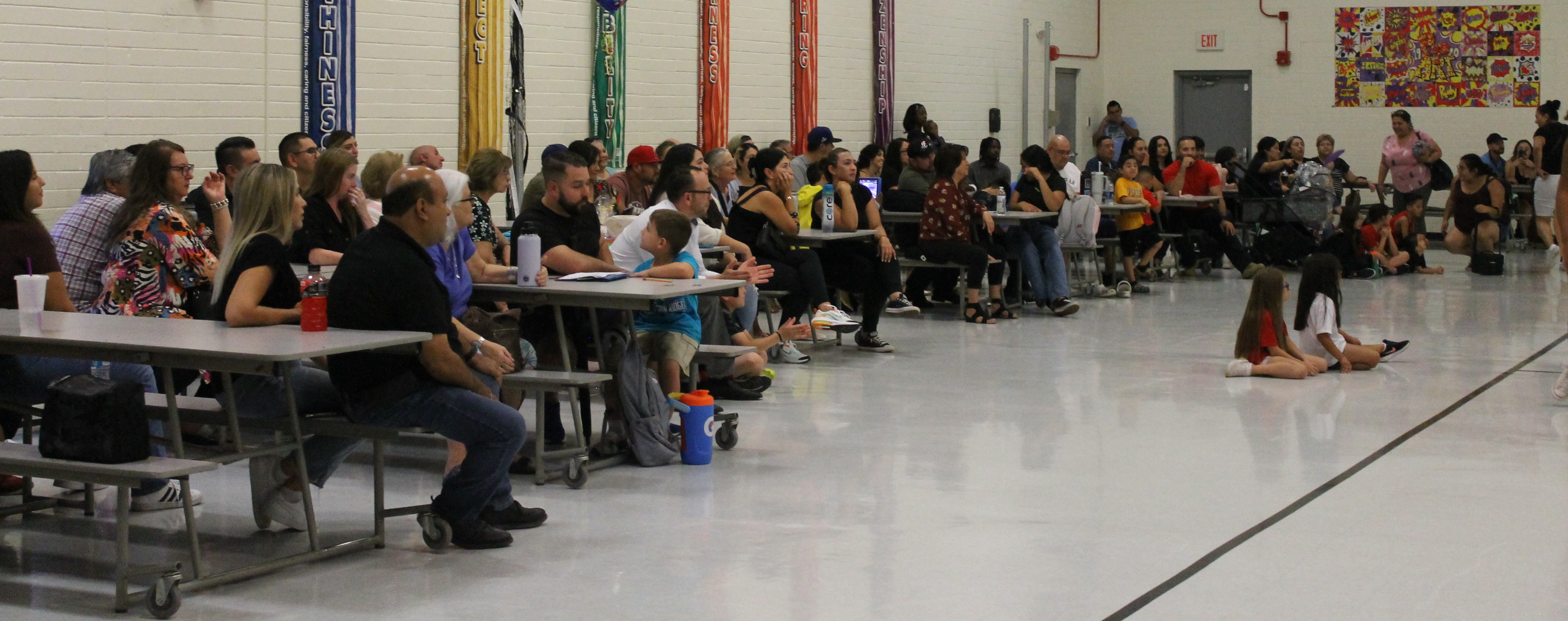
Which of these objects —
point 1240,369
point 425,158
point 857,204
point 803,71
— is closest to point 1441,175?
point 803,71

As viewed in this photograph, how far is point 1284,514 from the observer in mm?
4801

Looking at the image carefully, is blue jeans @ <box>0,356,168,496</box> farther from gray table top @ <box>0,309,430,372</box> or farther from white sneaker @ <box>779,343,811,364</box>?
white sneaker @ <box>779,343,811,364</box>

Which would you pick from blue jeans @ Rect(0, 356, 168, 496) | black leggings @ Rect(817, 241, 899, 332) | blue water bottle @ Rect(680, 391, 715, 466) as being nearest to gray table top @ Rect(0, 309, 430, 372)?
blue jeans @ Rect(0, 356, 168, 496)

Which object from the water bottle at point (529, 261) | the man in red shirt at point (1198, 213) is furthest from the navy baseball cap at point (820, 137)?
the water bottle at point (529, 261)

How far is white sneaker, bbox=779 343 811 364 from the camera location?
26.7ft

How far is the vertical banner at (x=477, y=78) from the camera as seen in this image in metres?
9.67

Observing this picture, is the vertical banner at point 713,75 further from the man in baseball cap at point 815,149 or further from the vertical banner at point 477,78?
the vertical banner at point 477,78

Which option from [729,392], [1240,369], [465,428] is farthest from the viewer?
[1240,369]

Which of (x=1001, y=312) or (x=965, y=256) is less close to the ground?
(x=965, y=256)

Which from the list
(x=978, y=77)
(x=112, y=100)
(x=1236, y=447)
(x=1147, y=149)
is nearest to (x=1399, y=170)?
(x=1147, y=149)

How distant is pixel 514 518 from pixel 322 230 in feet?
5.41

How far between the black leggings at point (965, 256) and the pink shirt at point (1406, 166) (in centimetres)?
718

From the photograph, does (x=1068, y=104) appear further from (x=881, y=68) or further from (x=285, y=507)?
(x=285, y=507)

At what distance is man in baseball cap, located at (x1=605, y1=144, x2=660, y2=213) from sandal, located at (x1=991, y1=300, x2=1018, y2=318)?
2480 mm
